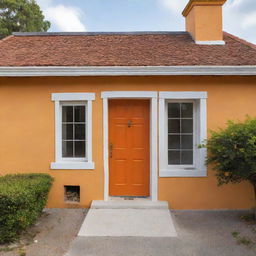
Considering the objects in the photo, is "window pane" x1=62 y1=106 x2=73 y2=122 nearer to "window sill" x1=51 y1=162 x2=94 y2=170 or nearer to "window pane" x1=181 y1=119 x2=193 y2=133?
"window sill" x1=51 y1=162 x2=94 y2=170

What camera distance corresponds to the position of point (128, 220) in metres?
4.80

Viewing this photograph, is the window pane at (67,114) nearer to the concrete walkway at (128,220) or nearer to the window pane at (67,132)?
the window pane at (67,132)

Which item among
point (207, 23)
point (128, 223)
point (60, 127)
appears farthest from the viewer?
point (207, 23)

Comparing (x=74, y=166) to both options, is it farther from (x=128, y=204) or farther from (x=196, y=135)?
(x=196, y=135)

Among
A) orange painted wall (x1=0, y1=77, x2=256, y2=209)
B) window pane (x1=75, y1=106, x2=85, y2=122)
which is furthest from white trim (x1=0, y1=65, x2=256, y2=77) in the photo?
window pane (x1=75, y1=106, x2=85, y2=122)

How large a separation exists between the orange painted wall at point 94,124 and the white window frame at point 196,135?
0.12 m

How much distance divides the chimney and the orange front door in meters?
2.46

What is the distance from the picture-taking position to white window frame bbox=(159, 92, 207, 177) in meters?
5.51

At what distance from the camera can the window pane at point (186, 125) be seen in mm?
5793

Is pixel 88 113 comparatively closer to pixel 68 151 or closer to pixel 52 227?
pixel 68 151

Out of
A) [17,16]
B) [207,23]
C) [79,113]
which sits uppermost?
[17,16]

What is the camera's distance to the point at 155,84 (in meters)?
5.53

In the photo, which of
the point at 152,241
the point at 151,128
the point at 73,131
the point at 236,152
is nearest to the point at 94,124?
the point at 73,131

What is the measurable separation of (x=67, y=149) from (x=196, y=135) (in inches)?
117
